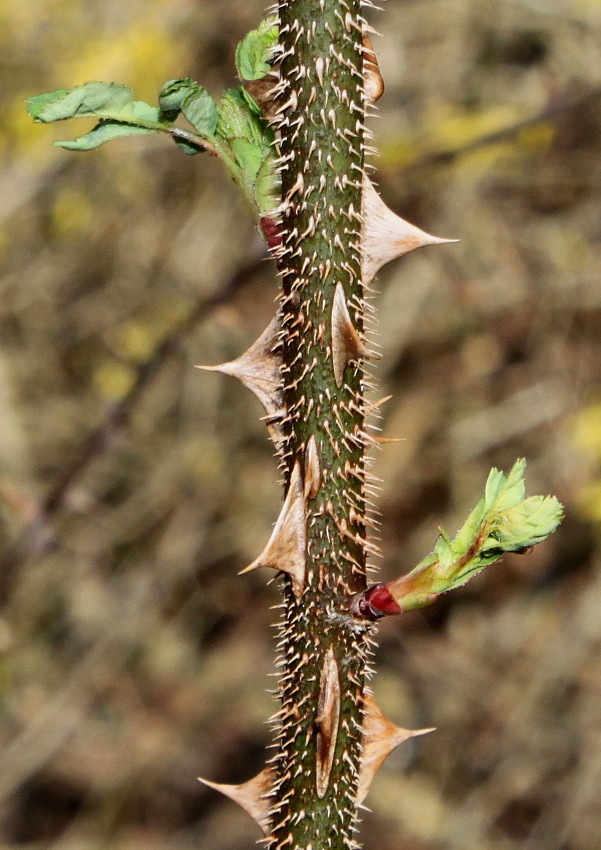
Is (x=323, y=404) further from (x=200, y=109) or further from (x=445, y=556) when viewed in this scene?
(x=200, y=109)

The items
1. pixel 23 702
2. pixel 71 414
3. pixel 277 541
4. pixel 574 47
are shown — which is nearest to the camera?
pixel 277 541

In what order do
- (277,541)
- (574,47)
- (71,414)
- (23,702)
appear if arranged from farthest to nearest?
(71,414) < (23,702) < (574,47) < (277,541)

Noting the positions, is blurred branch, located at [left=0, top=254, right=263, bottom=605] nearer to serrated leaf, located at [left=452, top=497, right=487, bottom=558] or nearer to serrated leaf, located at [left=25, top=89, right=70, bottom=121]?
serrated leaf, located at [left=25, top=89, right=70, bottom=121]

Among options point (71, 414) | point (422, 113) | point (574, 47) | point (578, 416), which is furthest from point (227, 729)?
point (574, 47)

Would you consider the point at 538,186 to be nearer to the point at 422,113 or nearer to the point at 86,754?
the point at 422,113

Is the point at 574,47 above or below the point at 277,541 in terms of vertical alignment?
above

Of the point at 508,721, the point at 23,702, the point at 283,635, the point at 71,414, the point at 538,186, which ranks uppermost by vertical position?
the point at 538,186

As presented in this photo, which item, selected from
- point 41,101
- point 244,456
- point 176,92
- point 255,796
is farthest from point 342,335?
point 244,456
